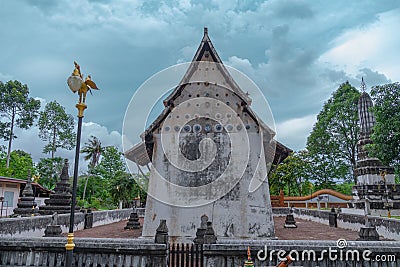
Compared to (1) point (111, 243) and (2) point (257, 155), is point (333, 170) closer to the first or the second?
(2) point (257, 155)

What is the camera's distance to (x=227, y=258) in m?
6.37

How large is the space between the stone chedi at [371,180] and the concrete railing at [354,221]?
4688 millimetres

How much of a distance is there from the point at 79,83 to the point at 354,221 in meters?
16.9

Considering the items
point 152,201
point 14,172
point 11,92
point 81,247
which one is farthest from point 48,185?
point 81,247

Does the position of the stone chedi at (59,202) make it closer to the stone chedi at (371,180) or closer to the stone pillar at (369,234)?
the stone pillar at (369,234)

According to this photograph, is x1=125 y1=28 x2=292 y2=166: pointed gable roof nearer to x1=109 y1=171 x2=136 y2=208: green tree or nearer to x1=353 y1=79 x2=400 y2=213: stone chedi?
x1=353 y1=79 x2=400 y2=213: stone chedi

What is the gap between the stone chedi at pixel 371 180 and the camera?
24.4 meters

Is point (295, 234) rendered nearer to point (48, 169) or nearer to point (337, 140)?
point (337, 140)

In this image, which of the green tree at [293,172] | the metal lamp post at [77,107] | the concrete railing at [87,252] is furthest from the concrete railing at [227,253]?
the green tree at [293,172]

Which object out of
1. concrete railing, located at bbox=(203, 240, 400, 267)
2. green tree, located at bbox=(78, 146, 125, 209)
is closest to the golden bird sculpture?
concrete railing, located at bbox=(203, 240, 400, 267)


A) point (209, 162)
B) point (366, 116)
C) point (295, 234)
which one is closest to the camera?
point (209, 162)

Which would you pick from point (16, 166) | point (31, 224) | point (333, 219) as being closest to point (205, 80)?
point (31, 224)

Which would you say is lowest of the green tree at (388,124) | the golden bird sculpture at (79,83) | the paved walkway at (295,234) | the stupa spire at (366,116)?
the paved walkway at (295,234)

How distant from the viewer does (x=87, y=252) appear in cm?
668
